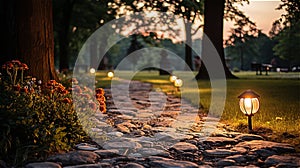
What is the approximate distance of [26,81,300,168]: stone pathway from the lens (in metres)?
4.27

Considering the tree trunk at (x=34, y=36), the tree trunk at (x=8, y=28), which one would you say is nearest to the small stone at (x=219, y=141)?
the tree trunk at (x=34, y=36)

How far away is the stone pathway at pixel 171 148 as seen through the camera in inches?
168

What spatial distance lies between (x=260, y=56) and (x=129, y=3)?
45.2 m

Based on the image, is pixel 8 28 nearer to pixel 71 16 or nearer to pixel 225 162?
pixel 225 162

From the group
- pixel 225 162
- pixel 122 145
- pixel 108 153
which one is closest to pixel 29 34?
pixel 122 145

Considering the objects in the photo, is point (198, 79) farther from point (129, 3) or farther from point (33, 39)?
point (33, 39)

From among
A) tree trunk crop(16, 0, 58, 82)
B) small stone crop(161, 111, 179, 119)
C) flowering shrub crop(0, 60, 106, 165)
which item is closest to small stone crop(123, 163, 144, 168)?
flowering shrub crop(0, 60, 106, 165)

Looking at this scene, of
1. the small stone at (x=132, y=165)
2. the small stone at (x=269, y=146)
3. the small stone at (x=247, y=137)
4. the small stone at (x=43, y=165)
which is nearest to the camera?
the small stone at (x=43, y=165)

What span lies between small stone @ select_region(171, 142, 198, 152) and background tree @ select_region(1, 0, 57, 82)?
3259 millimetres

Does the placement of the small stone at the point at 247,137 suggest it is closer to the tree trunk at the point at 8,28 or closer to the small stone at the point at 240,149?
the small stone at the point at 240,149

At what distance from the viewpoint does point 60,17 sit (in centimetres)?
2756

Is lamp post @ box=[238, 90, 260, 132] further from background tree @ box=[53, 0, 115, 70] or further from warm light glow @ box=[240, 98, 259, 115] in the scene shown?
background tree @ box=[53, 0, 115, 70]

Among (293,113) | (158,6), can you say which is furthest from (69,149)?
(158,6)

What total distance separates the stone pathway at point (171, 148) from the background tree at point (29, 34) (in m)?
1.58
